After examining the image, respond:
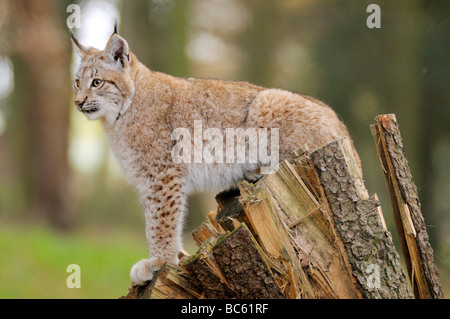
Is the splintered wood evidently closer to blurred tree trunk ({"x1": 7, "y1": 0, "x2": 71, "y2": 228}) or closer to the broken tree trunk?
the broken tree trunk

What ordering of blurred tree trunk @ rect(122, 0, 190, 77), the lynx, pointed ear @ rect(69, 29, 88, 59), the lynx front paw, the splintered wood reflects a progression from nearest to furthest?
1. the splintered wood
2. the lynx front paw
3. the lynx
4. pointed ear @ rect(69, 29, 88, 59)
5. blurred tree trunk @ rect(122, 0, 190, 77)

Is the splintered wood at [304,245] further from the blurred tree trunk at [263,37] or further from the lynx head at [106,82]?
the blurred tree trunk at [263,37]

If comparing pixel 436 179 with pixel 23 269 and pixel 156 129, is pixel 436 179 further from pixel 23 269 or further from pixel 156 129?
pixel 23 269

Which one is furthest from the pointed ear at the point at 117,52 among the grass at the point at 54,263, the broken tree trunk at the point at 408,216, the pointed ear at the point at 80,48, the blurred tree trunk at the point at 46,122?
the blurred tree trunk at the point at 46,122

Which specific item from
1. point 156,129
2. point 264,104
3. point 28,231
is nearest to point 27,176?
point 28,231

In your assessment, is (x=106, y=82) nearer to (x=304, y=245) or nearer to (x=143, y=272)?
(x=143, y=272)

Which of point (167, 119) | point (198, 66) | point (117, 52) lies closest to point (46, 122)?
point (198, 66)

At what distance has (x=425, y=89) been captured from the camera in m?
10.9

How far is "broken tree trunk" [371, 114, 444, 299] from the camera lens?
3691mm

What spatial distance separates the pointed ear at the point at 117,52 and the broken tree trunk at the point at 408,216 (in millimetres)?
2754

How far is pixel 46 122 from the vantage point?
11180 millimetres

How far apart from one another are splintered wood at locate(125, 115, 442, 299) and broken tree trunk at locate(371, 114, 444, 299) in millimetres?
18

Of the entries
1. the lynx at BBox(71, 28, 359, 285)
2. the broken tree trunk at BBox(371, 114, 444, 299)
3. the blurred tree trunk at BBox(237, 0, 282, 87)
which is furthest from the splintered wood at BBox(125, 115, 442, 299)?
the blurred tree trunk at BBox(237, 0, 282, 87)
